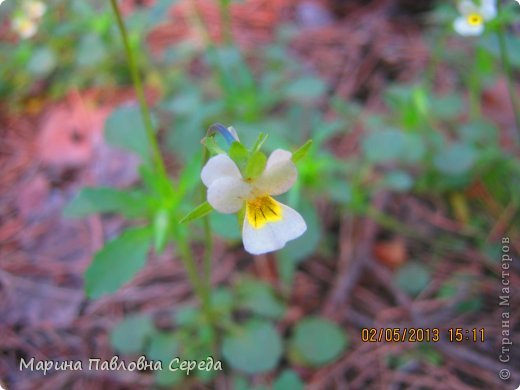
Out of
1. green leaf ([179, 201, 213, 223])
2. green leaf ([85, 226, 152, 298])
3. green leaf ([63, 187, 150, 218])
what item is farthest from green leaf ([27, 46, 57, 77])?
green leaf ([179, 201, 213, 223])

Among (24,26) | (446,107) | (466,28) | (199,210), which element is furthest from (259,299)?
(24,26)

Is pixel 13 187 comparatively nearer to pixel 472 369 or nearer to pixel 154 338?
pixel 154 338

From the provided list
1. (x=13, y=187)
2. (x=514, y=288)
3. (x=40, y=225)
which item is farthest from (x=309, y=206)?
(x=13, y=187)

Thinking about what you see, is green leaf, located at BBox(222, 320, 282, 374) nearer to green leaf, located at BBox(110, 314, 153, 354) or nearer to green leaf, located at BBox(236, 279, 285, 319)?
green leaf, located at BBox(236, 279, 285, 319)

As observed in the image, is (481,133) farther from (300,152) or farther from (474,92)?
(300,152)

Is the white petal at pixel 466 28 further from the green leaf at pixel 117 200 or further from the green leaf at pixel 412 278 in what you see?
the green leaf at pixel 117 200
